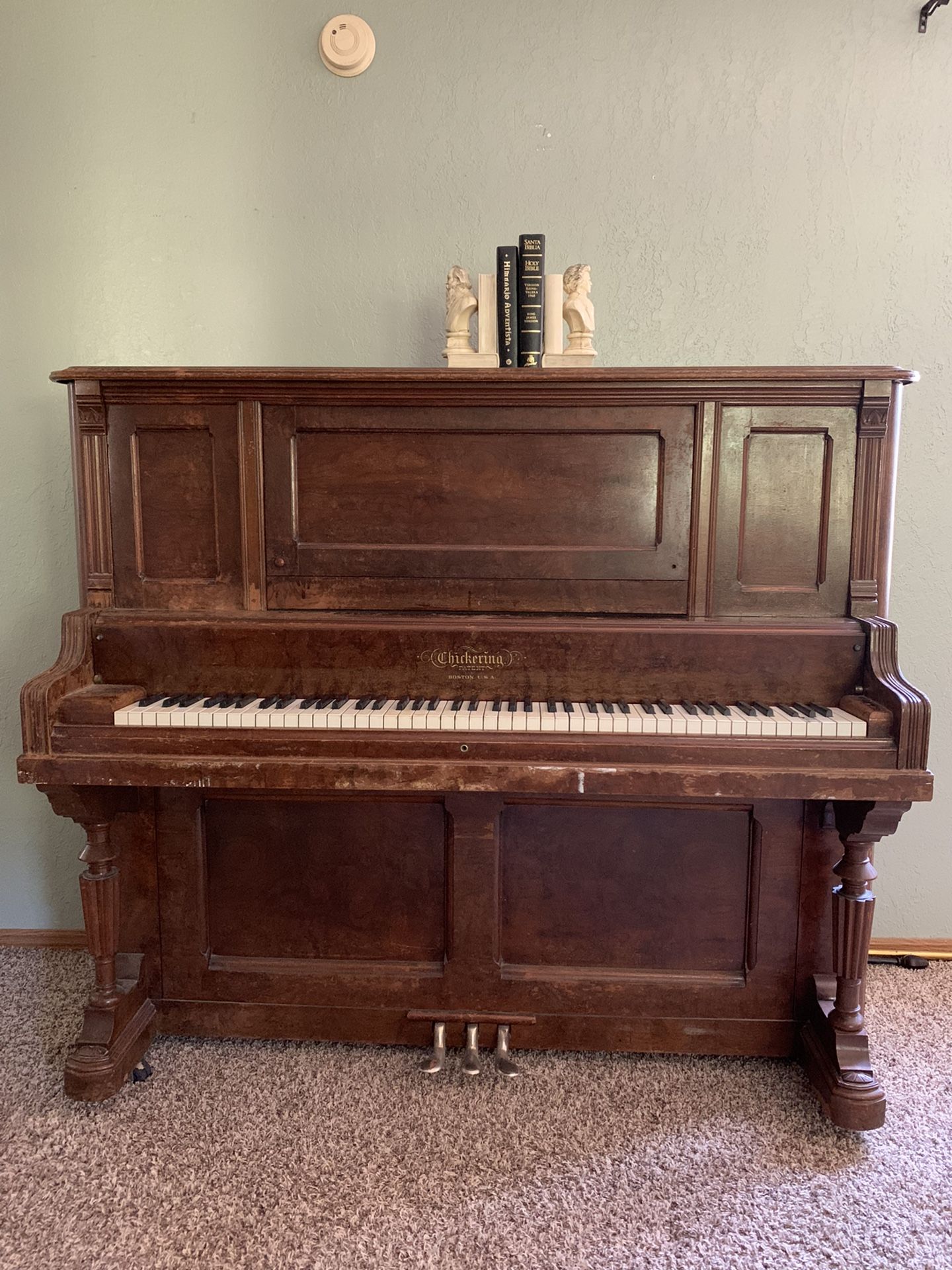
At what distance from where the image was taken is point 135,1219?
5.19 feet

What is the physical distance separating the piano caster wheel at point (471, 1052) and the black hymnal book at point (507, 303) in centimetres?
169

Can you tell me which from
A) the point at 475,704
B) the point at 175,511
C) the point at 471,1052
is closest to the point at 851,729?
the point at 475,704

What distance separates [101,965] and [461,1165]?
3.14ft

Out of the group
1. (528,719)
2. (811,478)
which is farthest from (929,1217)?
(811,478)

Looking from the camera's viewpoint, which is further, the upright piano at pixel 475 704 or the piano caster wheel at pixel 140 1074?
the piano caster wheel at pixel 140 1074

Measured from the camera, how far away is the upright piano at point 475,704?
173cm

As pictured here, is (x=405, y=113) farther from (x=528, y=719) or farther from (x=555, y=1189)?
(x=555, y=1189)

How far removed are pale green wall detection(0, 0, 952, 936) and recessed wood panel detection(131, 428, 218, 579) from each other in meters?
0.67

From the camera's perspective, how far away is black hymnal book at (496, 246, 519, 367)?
204cm

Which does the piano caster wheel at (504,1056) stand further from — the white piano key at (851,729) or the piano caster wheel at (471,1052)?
the white piano key at (851,729)

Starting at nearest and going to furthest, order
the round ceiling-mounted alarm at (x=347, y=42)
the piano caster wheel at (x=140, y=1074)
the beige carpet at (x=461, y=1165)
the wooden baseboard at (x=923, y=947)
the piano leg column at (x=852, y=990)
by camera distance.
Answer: the beige carpet at (x=461, y=1165) < the piano leg column at (x=852, y=990) < the piano caster wheel at (x=140, y=1074) < the round ceiling-mounted alarm at (x=347, y=42) < the wooden baseboard at (x=923, y=947)

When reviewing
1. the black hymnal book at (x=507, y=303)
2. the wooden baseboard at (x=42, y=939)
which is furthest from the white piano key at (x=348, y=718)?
the wooden baseboard at (x=42, y=939)

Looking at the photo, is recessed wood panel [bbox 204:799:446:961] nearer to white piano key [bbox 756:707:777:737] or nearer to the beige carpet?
the beige carpet

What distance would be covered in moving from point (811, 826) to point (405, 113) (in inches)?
91.0
